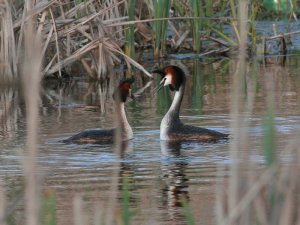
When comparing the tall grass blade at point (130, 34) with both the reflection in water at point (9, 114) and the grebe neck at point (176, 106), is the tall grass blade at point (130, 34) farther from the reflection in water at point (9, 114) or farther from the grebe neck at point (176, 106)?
the grebe neck at point (176, 106)

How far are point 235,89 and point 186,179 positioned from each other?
431 cm

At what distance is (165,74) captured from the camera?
11.3 metres

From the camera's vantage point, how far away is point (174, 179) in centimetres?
810

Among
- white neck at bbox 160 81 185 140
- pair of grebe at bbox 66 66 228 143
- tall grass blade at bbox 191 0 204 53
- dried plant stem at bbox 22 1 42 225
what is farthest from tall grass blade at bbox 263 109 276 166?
tall grass blade at bbox 191 0 204 53

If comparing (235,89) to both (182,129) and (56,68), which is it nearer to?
(182,129)

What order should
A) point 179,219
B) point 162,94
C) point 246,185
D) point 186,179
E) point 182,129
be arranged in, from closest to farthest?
point 246,185, point 179,219, point 186,179, point 182,129, point 162,94

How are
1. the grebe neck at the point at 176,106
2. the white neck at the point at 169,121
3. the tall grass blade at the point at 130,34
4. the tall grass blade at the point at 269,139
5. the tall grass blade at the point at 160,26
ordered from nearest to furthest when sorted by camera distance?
the tall grass blade at the point at 269,139
the white neck at the point at 169,121
the grebe neck at the point at 176,106
the tall grass blade at the point at 130,34
the tall grass blade at the point at 160,26

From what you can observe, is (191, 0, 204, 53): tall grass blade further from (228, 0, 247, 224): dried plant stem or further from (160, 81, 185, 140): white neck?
(228, 0, 247, 224): dried plant stem

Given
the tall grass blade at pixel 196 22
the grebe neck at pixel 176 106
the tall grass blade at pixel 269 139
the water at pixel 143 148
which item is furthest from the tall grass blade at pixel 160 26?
the tall grass blade at pixel 269 139

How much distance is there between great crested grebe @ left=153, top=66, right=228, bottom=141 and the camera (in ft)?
32.5

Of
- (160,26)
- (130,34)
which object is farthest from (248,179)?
(160,26)

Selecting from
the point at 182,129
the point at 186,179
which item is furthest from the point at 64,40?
the point at 186,179

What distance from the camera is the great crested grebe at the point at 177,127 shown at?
9.90 m

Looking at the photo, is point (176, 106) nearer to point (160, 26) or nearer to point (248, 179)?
point (160, 26)
